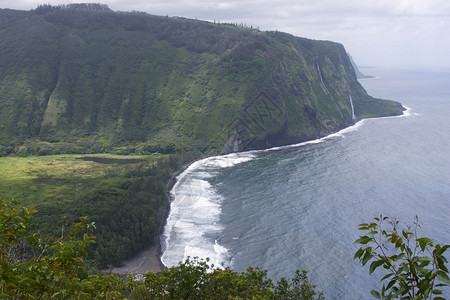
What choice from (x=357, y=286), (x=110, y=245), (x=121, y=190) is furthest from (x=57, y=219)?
(x=357, y=286)

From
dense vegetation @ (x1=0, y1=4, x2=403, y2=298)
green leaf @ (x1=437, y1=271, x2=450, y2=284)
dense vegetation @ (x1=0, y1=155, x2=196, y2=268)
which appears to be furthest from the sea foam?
green leaf @ (x1=437, y1=271, x2=450, y2=284)

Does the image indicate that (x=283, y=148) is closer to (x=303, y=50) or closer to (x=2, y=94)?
(x=303, y=50)

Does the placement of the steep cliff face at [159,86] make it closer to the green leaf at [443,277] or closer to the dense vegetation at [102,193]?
the dense vegetation at [102,193]

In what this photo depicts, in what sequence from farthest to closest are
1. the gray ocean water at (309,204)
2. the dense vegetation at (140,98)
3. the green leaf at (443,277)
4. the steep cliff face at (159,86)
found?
the steep cliff face at (159,86)
the dense vegetation at (140,98)
the gray ocean water at (309,204)
the green leaf at (443,277)

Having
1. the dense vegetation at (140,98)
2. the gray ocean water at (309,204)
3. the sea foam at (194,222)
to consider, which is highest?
the dense vegetation at (140,98)

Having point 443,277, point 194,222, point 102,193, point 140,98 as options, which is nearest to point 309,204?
point 194,222

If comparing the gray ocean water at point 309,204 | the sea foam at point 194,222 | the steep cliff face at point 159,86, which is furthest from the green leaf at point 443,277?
the steep cliff face at point 159,86
